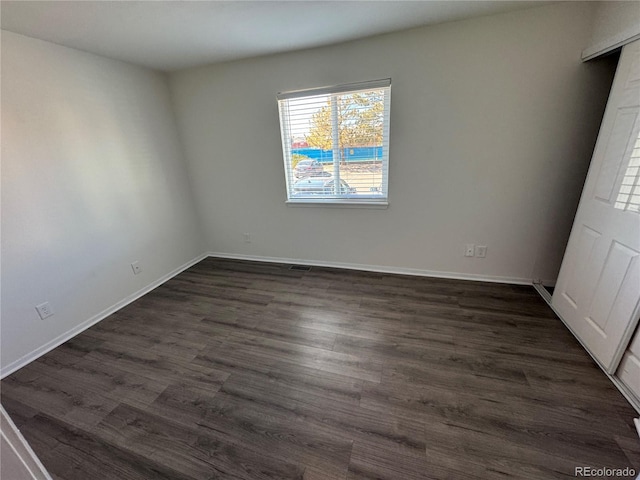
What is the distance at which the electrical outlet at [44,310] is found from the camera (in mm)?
2051

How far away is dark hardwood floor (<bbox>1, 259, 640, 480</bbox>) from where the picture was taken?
127 cm

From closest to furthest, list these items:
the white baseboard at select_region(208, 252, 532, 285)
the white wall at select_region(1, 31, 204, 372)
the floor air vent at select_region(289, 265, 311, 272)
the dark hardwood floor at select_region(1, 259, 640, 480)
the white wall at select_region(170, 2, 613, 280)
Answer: the dark hardwood floor at select_region(1, 259, 640, 480), the white wall at select_region(1, 31, 204, 372), the white wall at select_region(170, 2, 613, 280), the white baseboard at select_region(208, 252, 532, 285), the floor air vent at select_region(289, 265, 311, 272)

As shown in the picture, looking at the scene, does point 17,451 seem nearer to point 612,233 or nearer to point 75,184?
point 75,184

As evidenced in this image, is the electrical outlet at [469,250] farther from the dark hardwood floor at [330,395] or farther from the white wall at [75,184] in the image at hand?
the white wall at [75,184]

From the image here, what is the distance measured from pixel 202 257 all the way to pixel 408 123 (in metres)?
3.07

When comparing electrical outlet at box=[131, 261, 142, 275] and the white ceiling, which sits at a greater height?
the white ceiling

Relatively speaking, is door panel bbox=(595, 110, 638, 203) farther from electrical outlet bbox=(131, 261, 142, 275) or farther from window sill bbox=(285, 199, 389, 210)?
electrical outlet bbox=(131, 261, 142, 275)

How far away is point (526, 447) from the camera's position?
1.27 m

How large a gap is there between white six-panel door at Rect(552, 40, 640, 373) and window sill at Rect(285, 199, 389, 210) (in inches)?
60.1

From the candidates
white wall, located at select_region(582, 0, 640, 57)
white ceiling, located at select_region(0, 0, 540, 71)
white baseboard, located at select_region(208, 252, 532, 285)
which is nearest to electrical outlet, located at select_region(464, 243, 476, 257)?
white baseboard, located at select_region(208, 252, 532, 285)

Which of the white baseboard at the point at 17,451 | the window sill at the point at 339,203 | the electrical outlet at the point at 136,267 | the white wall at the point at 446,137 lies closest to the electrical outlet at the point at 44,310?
the electrical outlet at the point at 136,267

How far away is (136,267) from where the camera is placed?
9.14 feet

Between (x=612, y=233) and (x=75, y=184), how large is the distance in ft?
13.1

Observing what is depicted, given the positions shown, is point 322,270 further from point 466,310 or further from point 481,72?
point 481,72
